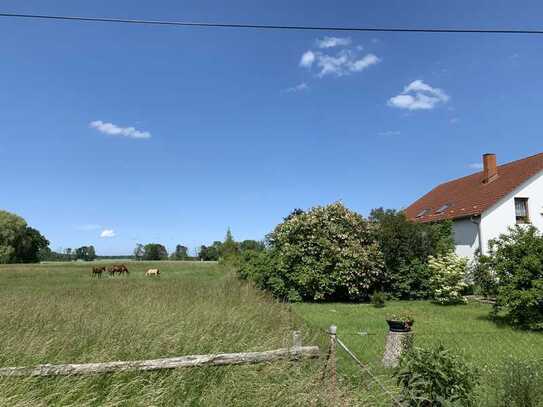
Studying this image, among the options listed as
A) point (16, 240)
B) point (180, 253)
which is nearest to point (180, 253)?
point (180, 253)

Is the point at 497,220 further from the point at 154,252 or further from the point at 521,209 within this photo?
the point at 154,252

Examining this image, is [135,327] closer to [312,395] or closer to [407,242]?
[312,395]

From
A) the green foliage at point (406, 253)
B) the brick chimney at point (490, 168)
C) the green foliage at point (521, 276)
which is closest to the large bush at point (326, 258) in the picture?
the green foliage at point (406, 253)

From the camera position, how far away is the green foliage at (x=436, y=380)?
161 inches

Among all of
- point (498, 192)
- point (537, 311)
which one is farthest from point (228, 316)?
point (498, 192)

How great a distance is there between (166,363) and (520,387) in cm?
357

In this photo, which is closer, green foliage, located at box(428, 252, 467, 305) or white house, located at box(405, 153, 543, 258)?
green foliage, located at box(428, 252, 467, 305)

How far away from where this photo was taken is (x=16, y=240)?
254ft

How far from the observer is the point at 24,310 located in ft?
28.0

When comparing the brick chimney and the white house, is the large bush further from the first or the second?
the brick chimney

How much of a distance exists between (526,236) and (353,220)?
7076 mm

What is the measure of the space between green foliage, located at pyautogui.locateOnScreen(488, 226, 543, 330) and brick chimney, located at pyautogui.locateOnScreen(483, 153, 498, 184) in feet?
50.9

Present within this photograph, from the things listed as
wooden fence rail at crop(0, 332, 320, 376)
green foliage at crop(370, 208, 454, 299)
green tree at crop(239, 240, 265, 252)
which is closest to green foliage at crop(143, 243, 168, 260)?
green tree at crop(239, 240, 265, 252)

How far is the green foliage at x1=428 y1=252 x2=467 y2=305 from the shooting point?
1582 cm
